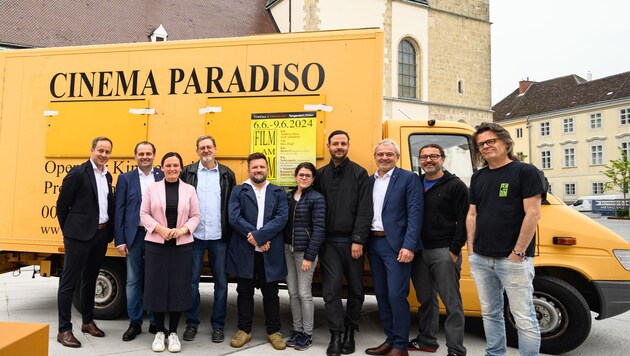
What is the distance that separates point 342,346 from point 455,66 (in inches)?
1108

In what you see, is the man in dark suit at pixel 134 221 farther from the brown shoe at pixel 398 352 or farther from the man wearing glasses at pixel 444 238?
the man wearing glasses at pixel 444 238

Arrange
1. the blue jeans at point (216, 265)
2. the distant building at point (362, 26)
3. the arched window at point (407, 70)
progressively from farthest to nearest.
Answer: the arched window at point (407, 70) → the distant building at point (362, 26) → the blue jeans at point (216, 265)

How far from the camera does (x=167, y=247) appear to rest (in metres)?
4.44

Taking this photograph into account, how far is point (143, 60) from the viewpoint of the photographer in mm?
5363

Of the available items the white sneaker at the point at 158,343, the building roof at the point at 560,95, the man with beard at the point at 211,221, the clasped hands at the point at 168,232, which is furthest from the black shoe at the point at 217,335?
the building roof at the point at 560,95

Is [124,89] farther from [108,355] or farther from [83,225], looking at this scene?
[108,355]

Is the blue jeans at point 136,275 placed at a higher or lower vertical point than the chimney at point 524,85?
lower

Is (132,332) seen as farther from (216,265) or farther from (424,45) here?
(424,45)

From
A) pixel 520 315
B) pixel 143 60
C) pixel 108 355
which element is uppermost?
pixel 143 60

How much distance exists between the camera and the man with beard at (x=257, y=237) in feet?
14.7

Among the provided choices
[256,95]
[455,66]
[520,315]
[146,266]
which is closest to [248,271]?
[146,266]

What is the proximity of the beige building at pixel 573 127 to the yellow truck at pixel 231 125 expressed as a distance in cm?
4164

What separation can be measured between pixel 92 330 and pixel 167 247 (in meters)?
1.36

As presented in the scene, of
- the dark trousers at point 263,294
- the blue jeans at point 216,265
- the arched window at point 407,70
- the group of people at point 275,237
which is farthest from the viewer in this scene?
the arched window at point 407,70
